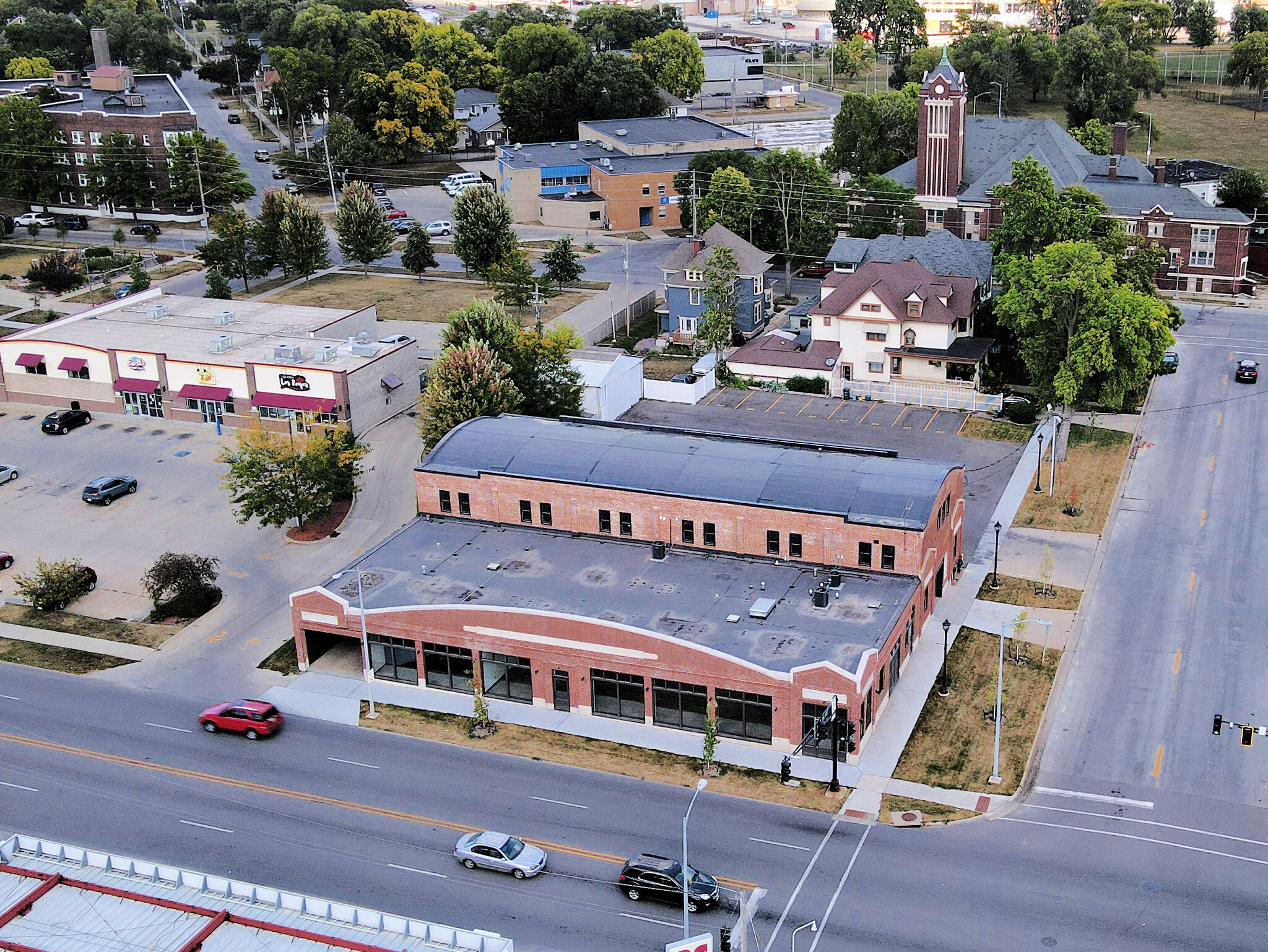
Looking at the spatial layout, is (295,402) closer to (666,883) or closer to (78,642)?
(78,642)

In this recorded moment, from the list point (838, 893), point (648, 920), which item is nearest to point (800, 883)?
point (838, 893)

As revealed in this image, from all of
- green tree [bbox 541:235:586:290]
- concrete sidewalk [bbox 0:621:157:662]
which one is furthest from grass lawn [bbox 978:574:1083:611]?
green tree [bbox 541:235:586:290]

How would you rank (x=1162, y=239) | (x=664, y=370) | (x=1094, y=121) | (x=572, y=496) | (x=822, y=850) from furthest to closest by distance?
(x=1094, y=121) → (x=1162, y=239) → (x=664, y=370) → (x=572, y=496) → (x=822, y=850)

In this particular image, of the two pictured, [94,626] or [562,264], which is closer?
[94,626]

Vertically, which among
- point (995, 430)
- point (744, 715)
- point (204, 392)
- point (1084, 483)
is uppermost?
point (204, 392)

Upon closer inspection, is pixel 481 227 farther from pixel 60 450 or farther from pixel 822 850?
pixel 822 850

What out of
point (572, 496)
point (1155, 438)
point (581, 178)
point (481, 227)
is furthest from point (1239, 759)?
point (581, 178)
